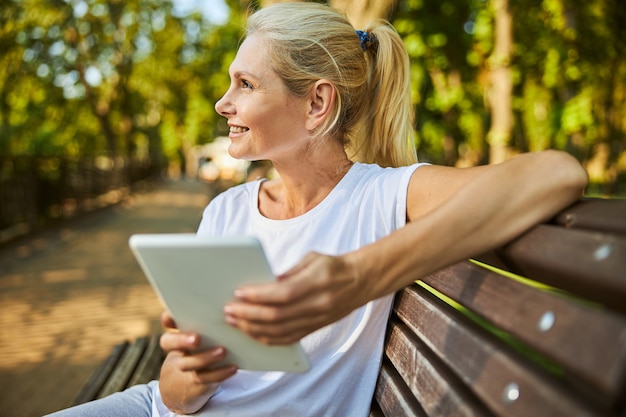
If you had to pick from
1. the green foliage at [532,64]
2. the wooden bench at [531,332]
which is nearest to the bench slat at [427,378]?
the wooden bench at [531,332]

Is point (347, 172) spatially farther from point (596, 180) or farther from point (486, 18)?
point (596, 180)

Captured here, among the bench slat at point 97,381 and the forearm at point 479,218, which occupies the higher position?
the forearm at point 479,218

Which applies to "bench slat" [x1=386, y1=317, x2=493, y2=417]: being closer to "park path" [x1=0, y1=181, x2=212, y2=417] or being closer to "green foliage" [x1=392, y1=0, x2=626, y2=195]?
"park path" [x1=0, y1=181, x2=212, y2=417]

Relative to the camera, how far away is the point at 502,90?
7.80 m

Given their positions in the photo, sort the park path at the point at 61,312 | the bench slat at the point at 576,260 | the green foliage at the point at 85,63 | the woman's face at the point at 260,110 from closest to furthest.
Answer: the bench slat at the point at 576,260 < the woman's face at the point at 260,110 < the park path at the point at 61,312 < the green foliage at the point at 85,63

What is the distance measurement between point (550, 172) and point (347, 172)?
0.77 m

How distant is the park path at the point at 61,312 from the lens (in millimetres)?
4629

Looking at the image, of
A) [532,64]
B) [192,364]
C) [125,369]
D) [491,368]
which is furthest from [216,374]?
[532,64]

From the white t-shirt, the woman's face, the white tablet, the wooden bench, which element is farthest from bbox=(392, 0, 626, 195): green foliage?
the white tablet

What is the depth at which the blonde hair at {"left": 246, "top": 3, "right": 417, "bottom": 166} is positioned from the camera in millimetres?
1869

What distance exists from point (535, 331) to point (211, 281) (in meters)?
0.52

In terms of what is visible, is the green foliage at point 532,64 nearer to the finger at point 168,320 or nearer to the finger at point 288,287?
the finger at point 168,320

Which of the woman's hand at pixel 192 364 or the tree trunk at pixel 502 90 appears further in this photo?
the tree trunk at pixel 502 90

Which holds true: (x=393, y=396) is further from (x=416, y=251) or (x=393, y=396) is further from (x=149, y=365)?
(x=149, y=365)
